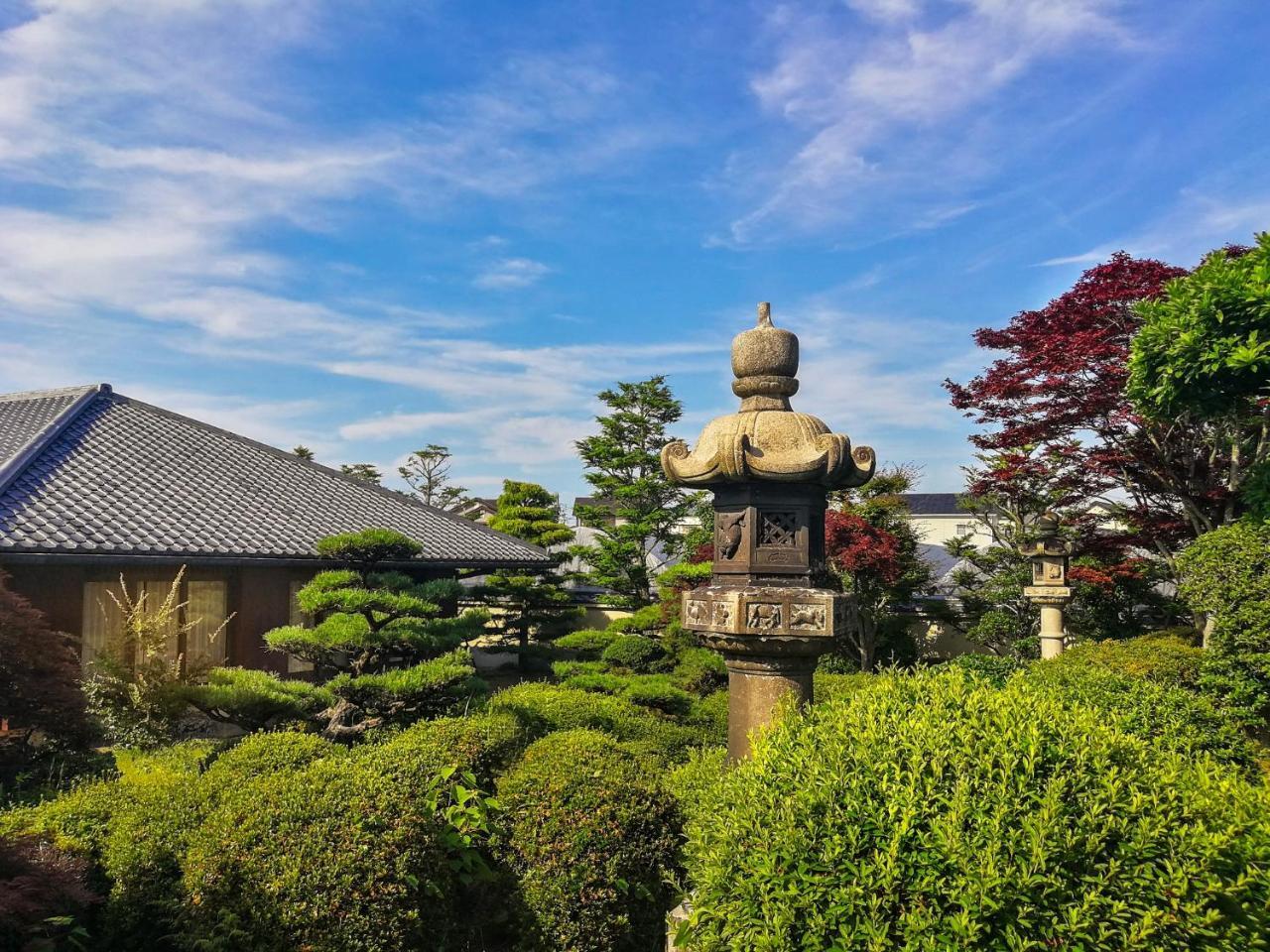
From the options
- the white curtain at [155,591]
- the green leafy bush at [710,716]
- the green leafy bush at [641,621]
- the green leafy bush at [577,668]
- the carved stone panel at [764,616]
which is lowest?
the green leafy bush at [710,716]

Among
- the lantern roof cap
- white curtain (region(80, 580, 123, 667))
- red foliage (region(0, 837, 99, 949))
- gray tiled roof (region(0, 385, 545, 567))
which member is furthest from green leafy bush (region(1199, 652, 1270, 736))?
white curtain (region(80, 580, 123, 667))

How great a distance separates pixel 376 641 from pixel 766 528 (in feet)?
14.4

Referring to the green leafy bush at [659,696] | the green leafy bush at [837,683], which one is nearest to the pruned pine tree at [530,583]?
the green leafy bush at [659,696]

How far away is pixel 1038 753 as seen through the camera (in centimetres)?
296

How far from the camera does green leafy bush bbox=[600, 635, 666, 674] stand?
11359mm

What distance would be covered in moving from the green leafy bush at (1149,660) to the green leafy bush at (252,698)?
26.2 ft

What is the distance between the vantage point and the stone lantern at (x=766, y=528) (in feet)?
16.7

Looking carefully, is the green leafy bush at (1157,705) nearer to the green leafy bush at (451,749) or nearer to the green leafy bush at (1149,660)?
the green leafy bush at (1149,660)

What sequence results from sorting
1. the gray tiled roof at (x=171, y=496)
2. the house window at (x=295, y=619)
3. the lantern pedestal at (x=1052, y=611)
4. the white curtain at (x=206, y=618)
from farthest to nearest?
the house window at (x=295, y=619) → the lantern pedestal at (x=1052, y=611) → the white curtain at (x=206, y=618) → the gray tiled roof at (x=171, y=496)

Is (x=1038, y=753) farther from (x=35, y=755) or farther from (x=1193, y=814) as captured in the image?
(x=35, y=755)

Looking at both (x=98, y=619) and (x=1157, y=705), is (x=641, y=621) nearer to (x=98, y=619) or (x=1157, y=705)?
(x=98, y=619)

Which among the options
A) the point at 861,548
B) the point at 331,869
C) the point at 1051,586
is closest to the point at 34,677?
the point at 331,869

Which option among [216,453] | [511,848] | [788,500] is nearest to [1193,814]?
[788,500]

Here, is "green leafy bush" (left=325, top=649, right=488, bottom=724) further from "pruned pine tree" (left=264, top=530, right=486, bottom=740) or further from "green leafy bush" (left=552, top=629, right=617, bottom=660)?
"green leafy bush" (left=552, top=629, right=617, bottom=660)
